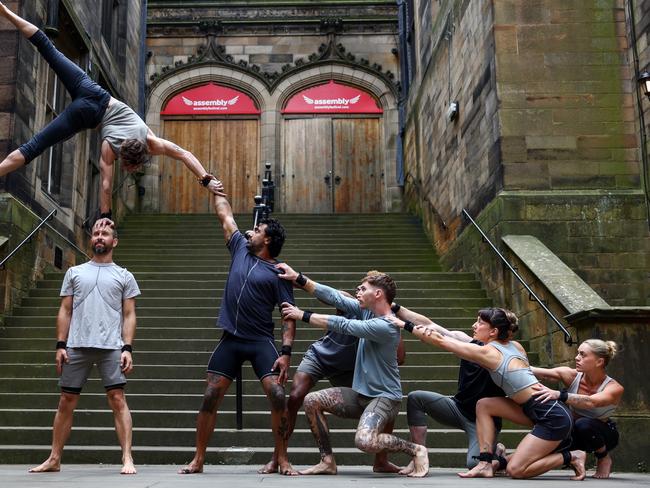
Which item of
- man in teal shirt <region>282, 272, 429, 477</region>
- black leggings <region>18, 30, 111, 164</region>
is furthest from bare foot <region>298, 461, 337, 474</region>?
black leggings <region>18, 30, 111, 164</region>

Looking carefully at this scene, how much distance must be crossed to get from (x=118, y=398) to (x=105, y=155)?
168 centimetres

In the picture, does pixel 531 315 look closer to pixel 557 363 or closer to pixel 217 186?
pixel 557 363

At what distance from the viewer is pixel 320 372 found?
5.36 metres

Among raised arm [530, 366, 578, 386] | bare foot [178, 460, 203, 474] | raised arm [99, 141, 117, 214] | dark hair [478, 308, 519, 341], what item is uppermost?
raised arm [99, 141, 117, 214]

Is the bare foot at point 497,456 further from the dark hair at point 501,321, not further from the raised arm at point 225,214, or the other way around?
the raised arm at point 225,214

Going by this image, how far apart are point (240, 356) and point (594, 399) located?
2.43 metres

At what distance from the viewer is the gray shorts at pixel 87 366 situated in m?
5.22

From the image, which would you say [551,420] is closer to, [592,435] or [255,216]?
[592,435]

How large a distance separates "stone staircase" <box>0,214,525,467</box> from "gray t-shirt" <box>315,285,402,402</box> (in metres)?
1.27

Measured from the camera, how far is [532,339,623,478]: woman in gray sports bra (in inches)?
209

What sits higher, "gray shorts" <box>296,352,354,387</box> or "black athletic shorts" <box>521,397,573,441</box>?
"gray shorts" <box>296,352,354,387</box>

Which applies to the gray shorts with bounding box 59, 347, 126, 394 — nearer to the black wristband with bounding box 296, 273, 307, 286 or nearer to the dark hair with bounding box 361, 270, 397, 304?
the black wristband with bounding box 296, 273, 307, 286

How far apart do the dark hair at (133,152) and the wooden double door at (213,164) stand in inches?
535

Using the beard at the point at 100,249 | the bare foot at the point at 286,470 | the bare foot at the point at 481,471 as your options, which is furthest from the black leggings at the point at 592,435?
the beard at the point at 100,249
